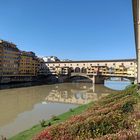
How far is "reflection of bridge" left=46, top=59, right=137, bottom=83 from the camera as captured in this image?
9606 centimetres

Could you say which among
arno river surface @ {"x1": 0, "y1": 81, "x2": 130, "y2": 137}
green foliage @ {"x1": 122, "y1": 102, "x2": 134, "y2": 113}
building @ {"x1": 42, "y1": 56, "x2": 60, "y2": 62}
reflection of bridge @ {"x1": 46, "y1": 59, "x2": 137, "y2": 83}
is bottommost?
arno river surface @ {"x1": 0, "y1": 81, "x2": 130, "y2": 137}

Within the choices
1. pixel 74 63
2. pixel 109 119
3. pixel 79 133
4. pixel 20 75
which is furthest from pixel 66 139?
pixel 74 63

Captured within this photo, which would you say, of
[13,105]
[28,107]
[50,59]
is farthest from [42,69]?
[28,107]

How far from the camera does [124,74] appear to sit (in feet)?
317

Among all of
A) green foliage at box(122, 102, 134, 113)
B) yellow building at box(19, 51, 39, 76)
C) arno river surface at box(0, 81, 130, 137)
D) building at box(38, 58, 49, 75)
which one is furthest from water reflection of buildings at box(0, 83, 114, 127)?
building at box(38, 58, 49, 75)

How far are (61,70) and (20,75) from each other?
18393 mm

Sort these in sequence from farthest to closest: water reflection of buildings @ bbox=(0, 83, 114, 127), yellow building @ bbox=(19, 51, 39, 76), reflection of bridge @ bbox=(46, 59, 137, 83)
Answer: yellow building @ bbox=(19, 51, 39, 76), reflection of bridge @ bbox=(46, 59, 137, 83), water reflection of buildings @ bbox=(0, 83, 114, 127)

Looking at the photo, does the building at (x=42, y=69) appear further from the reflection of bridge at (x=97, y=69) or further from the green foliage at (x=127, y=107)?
the green foliage at (x=127, y=107)

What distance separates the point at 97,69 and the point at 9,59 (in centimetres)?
3017

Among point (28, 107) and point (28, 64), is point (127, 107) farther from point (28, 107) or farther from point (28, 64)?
point (28, 64)

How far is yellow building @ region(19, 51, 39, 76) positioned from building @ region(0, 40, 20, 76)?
3267mm

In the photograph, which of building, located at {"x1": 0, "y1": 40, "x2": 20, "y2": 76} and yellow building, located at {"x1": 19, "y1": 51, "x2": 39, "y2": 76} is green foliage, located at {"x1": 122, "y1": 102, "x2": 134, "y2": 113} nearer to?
building, located at {"x1": 0, "y1": 40, "x2": 20, "y2": 76}

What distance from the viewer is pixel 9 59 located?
3718 inches

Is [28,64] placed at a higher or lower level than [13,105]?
higher
